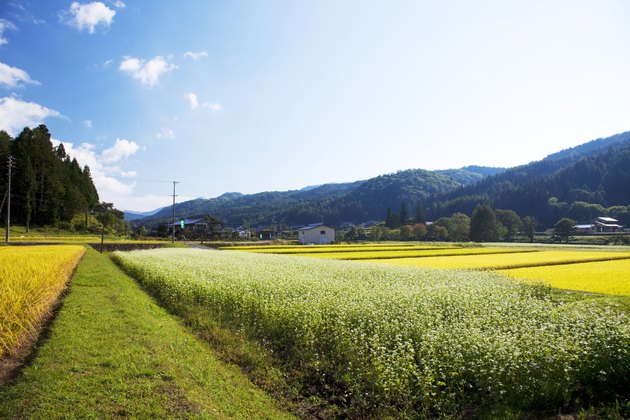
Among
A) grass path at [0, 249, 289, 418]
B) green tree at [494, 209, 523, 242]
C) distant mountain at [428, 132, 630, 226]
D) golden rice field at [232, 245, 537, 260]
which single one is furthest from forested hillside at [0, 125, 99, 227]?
distant mountain at [428, 132, 630, 226]

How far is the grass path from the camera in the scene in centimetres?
537

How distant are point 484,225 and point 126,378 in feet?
301

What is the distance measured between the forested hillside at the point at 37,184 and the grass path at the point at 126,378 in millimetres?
62197

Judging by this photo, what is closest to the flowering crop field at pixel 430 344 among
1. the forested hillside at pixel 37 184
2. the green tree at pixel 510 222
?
the forested hillside at pixel 37 184

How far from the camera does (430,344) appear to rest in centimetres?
642

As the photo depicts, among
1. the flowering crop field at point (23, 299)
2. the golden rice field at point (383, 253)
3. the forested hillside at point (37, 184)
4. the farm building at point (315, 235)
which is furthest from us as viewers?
the farm building at point (315, 235)

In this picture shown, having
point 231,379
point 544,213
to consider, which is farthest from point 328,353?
point 544,213

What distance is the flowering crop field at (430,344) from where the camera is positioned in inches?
219

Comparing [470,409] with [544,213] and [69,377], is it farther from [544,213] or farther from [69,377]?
[544,213]

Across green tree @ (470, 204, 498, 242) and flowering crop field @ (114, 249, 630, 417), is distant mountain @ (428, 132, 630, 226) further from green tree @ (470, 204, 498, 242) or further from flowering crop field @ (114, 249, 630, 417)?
flowering crop field @ (114, 249, 630, 417)

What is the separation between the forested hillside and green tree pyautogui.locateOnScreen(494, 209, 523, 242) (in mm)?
98657

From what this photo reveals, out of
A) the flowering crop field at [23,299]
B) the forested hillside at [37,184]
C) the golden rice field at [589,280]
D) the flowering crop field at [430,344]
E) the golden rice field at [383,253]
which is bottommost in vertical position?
the golden rice field at [383,253]

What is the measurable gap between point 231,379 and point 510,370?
4.81 metres

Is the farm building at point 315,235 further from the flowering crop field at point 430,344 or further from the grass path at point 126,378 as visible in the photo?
the grass path at point 126,378
